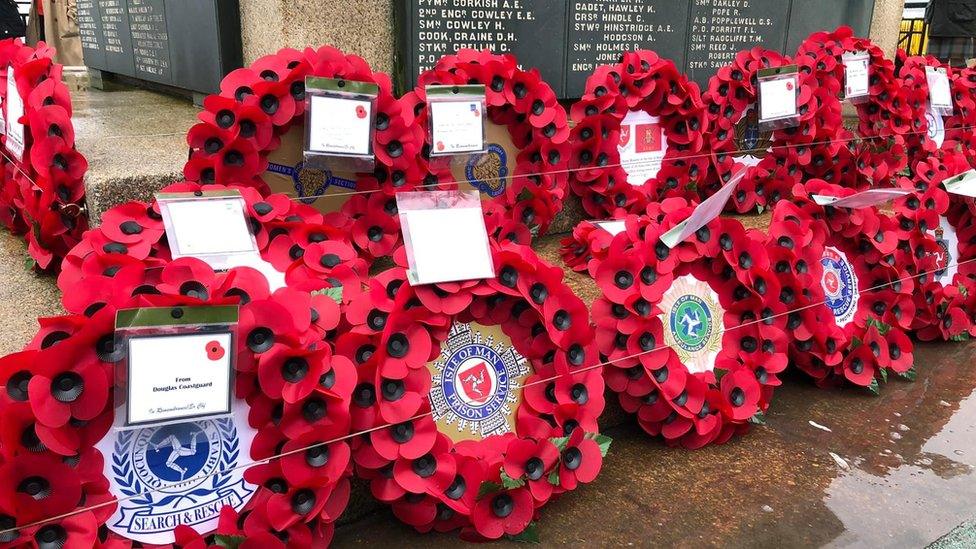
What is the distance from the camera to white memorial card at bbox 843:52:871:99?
3.64 meters

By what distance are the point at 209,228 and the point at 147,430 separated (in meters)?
0.56

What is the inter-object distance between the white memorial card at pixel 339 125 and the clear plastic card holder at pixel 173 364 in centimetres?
92

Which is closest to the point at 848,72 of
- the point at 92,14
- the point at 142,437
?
the point at 142,437

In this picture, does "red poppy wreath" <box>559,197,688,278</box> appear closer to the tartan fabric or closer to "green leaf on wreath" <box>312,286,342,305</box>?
"green leaf on wreath" <box>312,286,342,305</box>

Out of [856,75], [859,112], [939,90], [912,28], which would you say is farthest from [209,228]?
[912,28]

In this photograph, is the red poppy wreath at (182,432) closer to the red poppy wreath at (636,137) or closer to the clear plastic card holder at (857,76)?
the red poppy wreath at (636,137)

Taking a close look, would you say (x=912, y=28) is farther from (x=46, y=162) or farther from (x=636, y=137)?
(x=46, y=162)

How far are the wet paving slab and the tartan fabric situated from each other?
541 cm

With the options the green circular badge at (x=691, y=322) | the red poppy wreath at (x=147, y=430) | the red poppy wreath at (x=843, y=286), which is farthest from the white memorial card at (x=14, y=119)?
the red poppy wreath at (x=843, y=286)

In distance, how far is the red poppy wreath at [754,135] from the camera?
334 cm

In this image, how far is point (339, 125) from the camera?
2.21 m

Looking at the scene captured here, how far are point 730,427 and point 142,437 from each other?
1514 mm

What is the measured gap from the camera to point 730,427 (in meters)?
2.17

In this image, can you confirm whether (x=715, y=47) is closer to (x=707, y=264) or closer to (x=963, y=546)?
(x=707, y=264)
